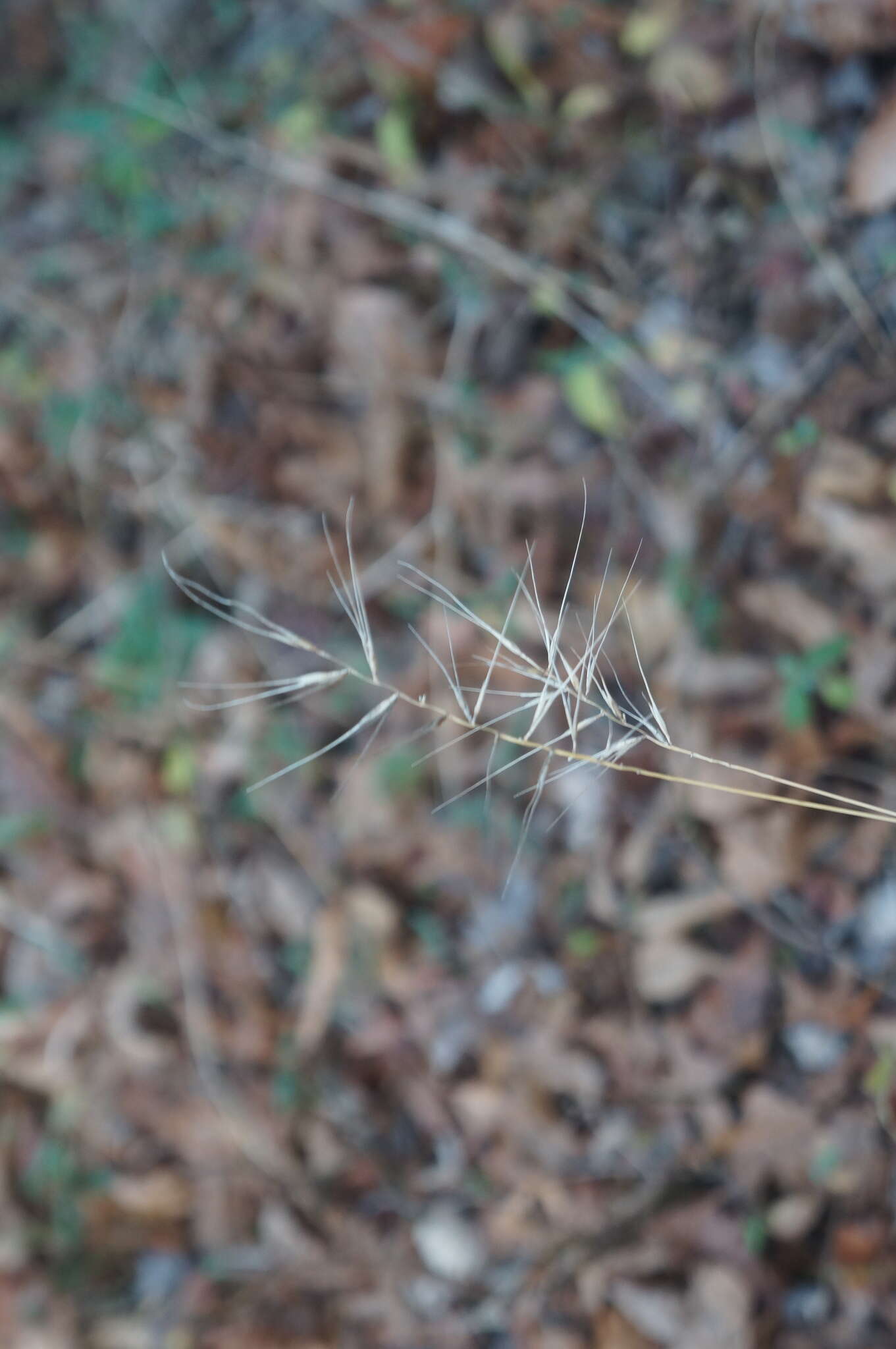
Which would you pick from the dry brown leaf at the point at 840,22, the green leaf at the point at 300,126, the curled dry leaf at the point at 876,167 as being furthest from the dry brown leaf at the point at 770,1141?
the green leaf at the point at 300,126

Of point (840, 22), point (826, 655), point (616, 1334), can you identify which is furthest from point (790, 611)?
point (616, 1334)

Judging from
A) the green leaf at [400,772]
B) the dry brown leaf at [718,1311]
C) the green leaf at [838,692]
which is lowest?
the dry brown leaf at [718,1311]

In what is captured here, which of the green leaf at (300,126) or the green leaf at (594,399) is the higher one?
the green leaf at (300,126)

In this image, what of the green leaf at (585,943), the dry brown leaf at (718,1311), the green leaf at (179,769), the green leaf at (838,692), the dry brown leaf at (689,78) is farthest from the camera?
the green leaf at (179,769)

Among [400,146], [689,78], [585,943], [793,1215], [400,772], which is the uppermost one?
[689,78]

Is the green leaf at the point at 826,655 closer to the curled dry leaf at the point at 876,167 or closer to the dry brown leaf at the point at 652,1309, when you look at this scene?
the curled dry leaf at the point at 876,167

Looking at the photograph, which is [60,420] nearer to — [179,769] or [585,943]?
[179,769]
